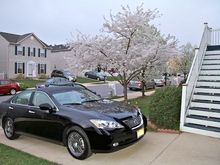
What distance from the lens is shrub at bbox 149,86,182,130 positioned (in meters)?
8.11

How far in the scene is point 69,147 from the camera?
6.12 m

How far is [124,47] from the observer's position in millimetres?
13594

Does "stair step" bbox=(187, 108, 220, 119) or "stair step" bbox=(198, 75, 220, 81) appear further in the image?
"stair step" bbox=(198, 75, 220, 81)

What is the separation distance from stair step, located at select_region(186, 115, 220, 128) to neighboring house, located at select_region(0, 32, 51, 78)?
3614cm

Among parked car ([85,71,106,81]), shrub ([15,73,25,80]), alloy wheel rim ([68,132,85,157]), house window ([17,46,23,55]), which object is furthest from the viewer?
parked car ([85,71,106,81])

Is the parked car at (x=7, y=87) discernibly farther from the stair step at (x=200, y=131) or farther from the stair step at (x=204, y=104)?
the stair step at (x=200, y=131)

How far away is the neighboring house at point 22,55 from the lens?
40.8m

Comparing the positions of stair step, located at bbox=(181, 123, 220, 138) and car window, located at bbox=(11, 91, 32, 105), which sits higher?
car window, located at bbox=(11, 91, 32, 105)

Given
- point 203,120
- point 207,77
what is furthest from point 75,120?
point 207,77

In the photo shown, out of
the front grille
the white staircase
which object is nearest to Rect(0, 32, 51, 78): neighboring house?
the white staircase

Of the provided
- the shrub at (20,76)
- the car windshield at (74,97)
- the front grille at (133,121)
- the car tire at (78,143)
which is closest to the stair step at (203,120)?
the front grille at (133,121)

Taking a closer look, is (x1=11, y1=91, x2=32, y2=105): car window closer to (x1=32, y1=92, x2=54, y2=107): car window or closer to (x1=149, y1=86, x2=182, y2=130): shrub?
(x1=32, y1=92, x2=54, y2=107): car window

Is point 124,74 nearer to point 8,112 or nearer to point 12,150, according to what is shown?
point 8,112

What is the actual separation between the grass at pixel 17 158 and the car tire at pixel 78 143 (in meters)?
0.56
